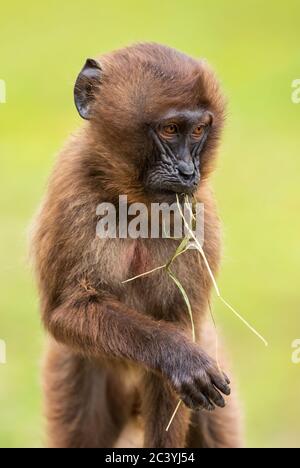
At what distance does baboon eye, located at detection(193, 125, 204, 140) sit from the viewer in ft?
26.5

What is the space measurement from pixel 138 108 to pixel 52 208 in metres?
0.84

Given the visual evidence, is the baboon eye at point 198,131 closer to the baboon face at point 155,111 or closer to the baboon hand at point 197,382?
the baboon face at point 155,111

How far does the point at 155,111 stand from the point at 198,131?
29cm

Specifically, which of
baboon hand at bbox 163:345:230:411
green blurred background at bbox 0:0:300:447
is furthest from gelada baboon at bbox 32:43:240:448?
green blurred background at bbox 0:0:300:447

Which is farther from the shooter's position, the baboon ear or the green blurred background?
the green blurred background

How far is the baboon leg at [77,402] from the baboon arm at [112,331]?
1.05 m

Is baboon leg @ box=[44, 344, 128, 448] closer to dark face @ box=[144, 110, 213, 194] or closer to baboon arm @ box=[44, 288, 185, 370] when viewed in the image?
baboon arm @ box=[44, 288, 185, 370]

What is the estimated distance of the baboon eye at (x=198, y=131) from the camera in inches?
318

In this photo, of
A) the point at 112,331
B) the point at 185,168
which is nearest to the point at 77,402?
the point at 112,331

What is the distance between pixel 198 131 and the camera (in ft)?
26.6

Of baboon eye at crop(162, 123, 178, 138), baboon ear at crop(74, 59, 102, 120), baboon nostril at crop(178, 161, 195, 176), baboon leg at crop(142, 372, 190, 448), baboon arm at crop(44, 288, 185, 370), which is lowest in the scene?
baboon leg at crop(142, 372, 190, 448)

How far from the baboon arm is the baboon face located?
74cm
